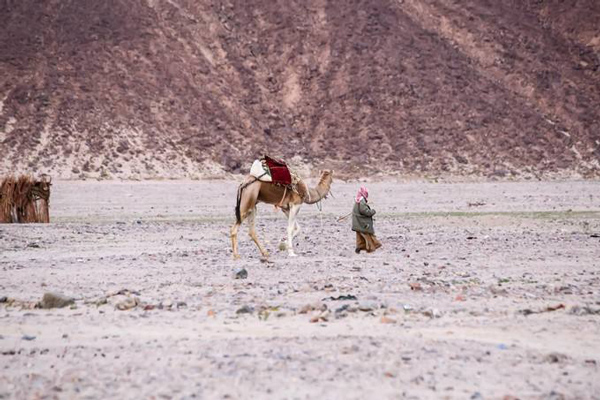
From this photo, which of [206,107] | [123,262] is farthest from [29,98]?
[123,262]

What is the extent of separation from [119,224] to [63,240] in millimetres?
4916

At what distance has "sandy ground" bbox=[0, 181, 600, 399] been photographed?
697 centimetres

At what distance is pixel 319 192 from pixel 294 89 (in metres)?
44.9

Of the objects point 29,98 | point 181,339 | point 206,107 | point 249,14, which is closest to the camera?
point 181,339

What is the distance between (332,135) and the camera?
190 ft

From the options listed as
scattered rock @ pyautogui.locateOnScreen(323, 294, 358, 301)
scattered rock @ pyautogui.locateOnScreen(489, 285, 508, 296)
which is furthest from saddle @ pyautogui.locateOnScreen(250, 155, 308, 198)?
scattered rock @ pyautogui.locateOnScreen(323, 294, 358, 301)

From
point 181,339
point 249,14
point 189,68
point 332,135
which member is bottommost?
point 181,339

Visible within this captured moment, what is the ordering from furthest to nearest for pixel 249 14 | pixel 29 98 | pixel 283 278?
pixel 249 14 < pixel 29 98 < pixel 283 278

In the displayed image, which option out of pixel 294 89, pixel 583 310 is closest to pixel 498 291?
pixel 583 310

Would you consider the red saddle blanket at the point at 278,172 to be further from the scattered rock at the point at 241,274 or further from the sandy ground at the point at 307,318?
the scattered rock at the point at 241,274

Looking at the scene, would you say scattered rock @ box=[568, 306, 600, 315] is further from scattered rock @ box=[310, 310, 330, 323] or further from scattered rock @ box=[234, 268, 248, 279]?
scattered rock @ box=[234, 268, 248, 279]

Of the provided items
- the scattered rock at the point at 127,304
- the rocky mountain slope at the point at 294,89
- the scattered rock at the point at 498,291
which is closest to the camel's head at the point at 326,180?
the scattered rock at the point at 498,291

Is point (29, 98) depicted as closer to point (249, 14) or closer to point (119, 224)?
point (249, 14)

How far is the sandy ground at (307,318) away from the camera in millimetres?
6969
